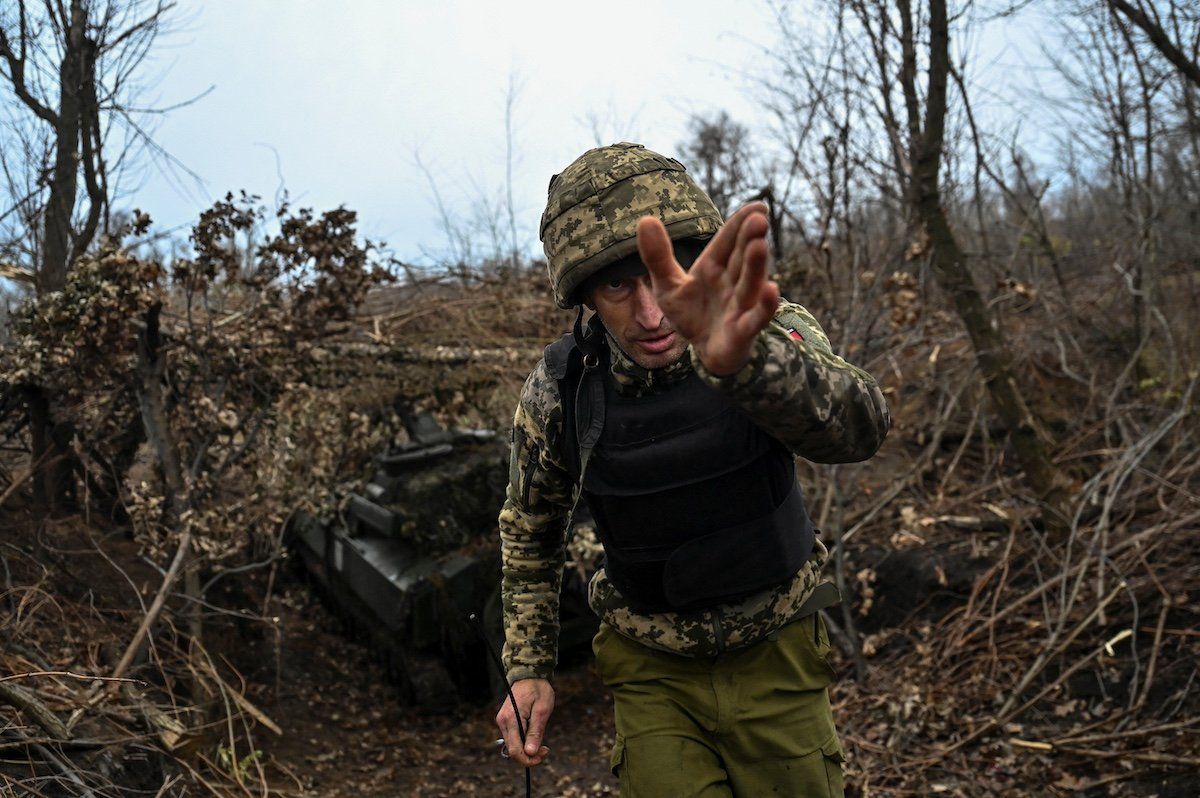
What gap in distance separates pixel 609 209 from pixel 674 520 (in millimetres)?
689

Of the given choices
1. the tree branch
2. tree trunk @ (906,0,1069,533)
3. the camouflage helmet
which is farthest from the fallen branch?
the tree branch

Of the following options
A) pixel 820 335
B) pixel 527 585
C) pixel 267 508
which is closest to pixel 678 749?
pixel 527 585

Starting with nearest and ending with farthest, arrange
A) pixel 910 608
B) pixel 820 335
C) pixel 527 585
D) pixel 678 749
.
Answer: pixel 820 335 → pixel 678 749 → pixel 527 585 → pixel 910 608

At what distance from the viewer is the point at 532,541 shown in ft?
7.82

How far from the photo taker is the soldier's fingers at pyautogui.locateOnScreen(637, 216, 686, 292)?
4.68 ft

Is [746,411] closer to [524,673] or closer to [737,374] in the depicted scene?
[737,374]

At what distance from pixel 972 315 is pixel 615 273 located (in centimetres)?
371

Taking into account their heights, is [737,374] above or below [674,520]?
above

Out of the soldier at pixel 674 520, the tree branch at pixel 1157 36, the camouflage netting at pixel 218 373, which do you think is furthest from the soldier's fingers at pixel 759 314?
the tree branch at pixel 1157 36

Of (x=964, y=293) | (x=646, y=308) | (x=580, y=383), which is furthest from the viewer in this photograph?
(x=964, y=293)

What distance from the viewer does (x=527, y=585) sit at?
239 cm

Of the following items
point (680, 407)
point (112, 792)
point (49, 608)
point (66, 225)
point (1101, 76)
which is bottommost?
point (112, 792)

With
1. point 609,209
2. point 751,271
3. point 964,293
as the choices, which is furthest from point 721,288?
point 964,293

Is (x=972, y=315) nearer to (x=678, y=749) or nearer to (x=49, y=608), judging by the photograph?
(x=678, y=749)
